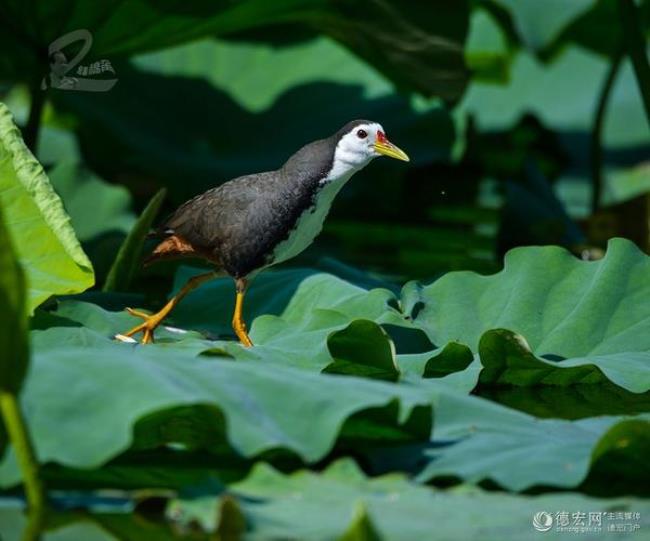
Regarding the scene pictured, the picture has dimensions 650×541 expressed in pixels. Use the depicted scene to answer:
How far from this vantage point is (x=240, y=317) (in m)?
3.50

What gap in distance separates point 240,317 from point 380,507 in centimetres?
142

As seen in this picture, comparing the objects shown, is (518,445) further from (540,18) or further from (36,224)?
(540,18)

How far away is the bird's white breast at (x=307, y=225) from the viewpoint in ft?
12.2

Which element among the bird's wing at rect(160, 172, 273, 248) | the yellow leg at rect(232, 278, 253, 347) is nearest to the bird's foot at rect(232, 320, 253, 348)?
the yellow leg at rect(232, 278, 253, 347)

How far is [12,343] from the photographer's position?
1.91 m

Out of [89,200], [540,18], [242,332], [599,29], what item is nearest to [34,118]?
[89,200]

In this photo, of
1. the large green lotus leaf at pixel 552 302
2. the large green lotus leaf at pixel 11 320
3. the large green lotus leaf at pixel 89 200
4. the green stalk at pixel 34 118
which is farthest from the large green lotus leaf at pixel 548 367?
the green stalk at pixel 34 118

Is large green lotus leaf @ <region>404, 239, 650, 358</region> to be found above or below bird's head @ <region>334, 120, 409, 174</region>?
below

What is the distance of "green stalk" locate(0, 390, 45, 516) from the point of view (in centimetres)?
196

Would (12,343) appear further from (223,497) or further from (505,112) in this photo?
(505,112)

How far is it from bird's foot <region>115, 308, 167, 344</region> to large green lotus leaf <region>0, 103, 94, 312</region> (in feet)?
0.79

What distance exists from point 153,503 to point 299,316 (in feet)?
4.17

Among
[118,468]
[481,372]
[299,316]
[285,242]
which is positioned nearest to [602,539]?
[118,468]

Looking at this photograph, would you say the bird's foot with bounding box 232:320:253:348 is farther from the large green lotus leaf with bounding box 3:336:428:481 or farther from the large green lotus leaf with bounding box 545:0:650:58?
the large green lotus leaf with bounding box 545:0:650:58
